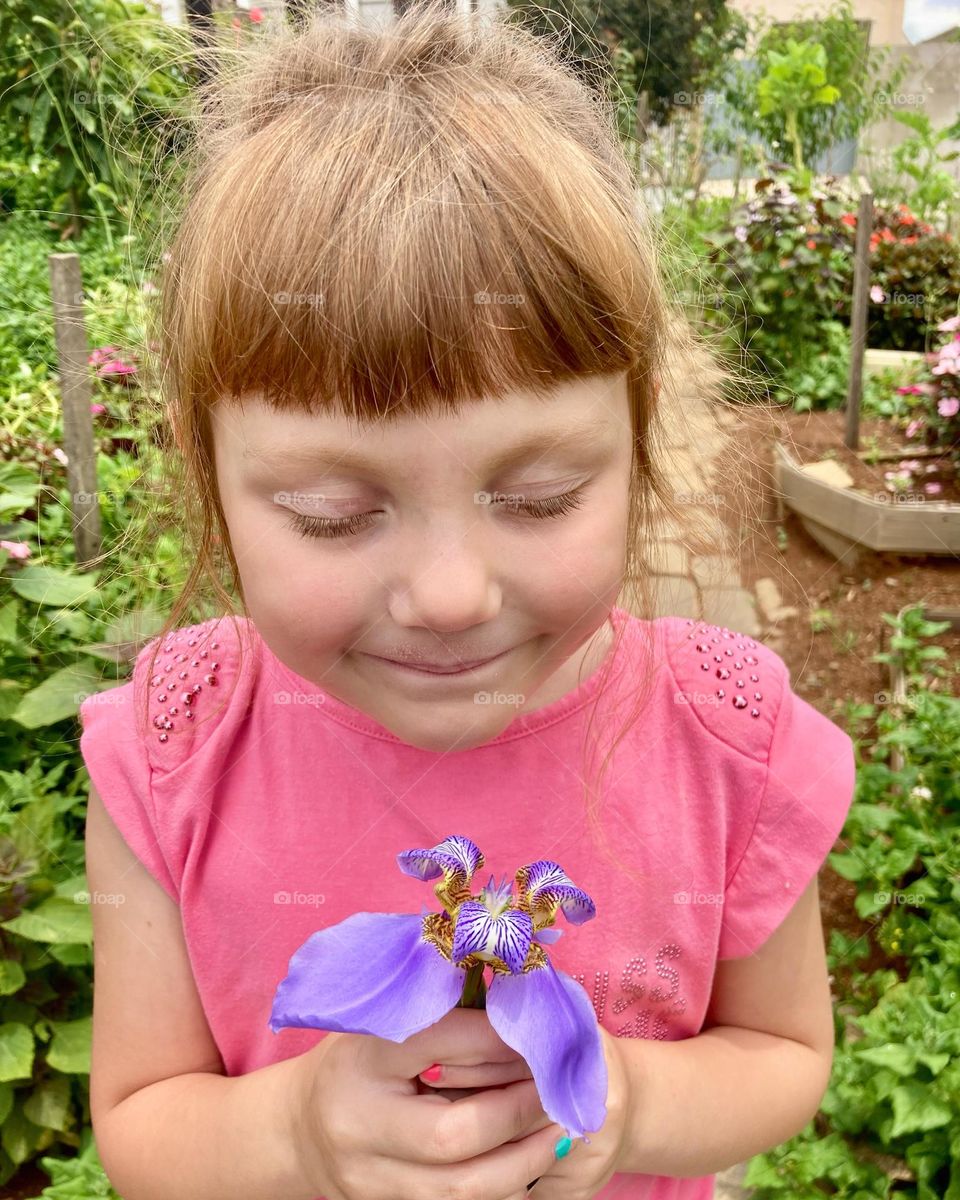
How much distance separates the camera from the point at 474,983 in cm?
80

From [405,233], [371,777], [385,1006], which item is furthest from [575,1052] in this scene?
[405,233]

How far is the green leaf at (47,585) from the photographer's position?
2.37m

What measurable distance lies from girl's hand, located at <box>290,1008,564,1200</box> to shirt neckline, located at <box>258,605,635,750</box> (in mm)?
346

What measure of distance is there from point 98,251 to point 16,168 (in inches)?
20.4

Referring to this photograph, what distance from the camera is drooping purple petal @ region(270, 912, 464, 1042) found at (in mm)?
741

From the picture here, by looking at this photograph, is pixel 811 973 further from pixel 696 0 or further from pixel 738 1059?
pixel 696 0

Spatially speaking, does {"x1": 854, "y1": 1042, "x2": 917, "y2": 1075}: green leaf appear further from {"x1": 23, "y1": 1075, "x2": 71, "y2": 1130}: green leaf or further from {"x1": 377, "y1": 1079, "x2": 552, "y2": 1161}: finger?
{"x1": 23, "y1": 1075, "x2": 71, "y2": 1130}: green leaf

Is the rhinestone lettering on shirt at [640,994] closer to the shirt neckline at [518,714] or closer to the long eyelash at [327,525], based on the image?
the shirt neckline at [518,714]

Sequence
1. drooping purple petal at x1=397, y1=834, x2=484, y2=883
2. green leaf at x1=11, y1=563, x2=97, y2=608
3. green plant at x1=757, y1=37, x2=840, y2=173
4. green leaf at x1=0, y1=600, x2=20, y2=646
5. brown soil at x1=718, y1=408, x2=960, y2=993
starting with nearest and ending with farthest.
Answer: drooping purple petal at x1=397, y1=834, x2=484, y2=883
green leaf at x1=0, y1=600, x2=20, y2=646
green leaf at x1=11, y1=563, x2=97, y2=608
brown soil at x1=718, y1=408, x2=960, y2=993
green plant at x1=757, y1=37, x2=840, y2=173

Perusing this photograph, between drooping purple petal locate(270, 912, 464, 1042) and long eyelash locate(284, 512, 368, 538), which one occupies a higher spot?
long eyelash locate(284, 512, 368, 538)

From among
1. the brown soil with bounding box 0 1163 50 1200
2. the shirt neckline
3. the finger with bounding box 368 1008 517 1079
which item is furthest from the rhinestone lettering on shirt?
the brown soil with bounding box 0 1163 50 1200

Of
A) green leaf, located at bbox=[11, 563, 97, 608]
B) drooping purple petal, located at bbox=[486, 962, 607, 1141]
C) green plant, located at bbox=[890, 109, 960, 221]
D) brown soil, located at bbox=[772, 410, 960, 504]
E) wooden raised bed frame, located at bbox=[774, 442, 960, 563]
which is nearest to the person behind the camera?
drooping purple petal, located at bbox=[486, 962, 607, 1141]

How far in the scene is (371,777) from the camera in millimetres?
1180

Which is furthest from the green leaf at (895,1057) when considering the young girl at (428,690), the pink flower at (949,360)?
the pink flower at (949,360)
